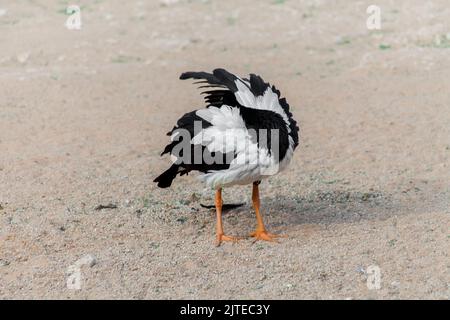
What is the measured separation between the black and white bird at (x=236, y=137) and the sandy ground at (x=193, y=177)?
556 mm

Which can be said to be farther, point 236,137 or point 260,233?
point 260,233

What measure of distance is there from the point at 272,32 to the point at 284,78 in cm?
251

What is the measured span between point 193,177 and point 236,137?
81.9 inches

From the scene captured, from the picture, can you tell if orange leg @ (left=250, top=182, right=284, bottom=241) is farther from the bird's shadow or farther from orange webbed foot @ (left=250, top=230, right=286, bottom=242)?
the bird's shadow

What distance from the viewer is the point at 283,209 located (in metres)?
6.79

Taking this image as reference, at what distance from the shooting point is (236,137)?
564cm

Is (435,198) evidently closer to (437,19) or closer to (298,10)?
(437,19)

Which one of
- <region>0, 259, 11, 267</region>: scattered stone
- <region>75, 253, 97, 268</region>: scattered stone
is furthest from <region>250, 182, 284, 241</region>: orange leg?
<region>0, 259, 11, 267</region>: scattered stone

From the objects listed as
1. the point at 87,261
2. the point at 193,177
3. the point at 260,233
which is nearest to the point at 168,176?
the point at 260,233

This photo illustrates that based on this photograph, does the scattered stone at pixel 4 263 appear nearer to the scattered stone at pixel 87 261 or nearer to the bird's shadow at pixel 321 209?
the scattered stone at pixel 87 261

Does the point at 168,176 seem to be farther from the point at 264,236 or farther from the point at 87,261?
the point at 87,261

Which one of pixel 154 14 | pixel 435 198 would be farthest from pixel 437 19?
pixel 435 198

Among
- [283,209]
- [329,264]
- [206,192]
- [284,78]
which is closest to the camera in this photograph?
[329,264]
